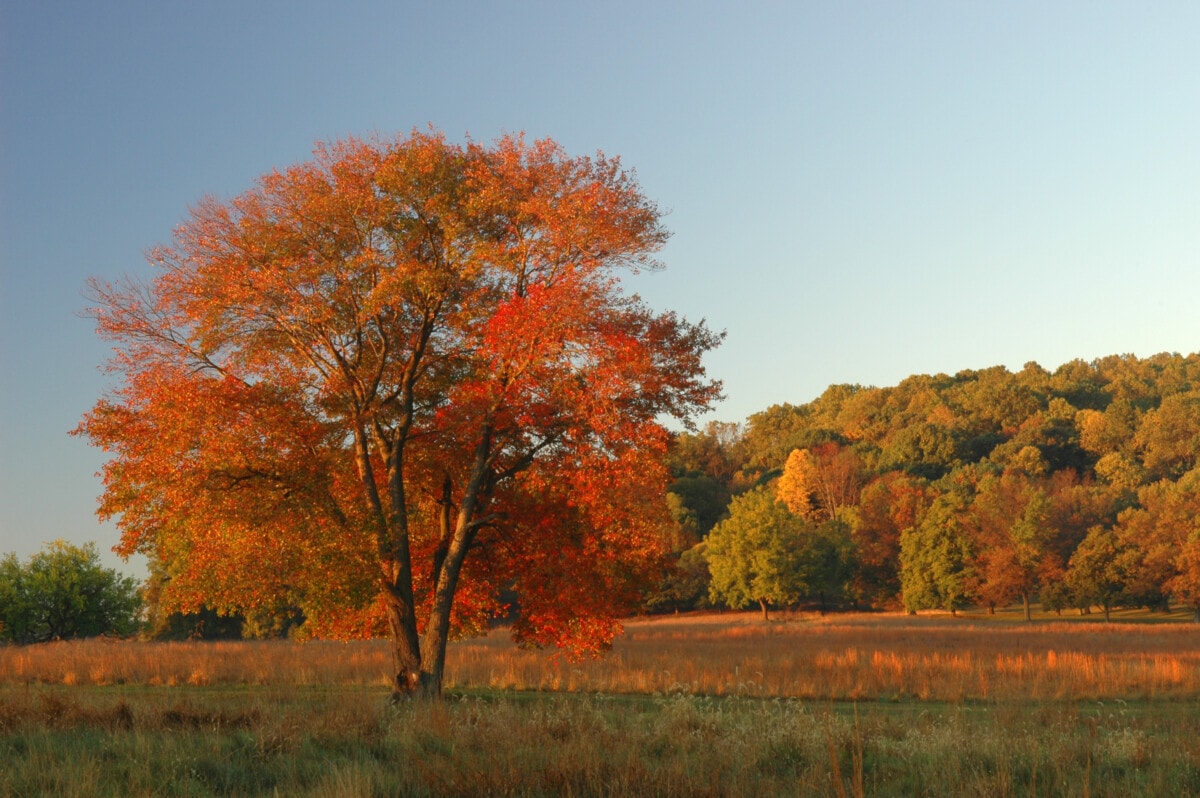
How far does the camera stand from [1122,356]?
16075cm

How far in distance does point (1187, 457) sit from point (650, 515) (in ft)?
362

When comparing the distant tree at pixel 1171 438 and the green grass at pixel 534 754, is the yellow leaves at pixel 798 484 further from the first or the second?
the green grass at pixel 534 754

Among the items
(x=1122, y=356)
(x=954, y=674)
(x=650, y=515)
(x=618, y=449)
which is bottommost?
(x=954, y=674)

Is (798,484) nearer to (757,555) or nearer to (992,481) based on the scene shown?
(992,481)

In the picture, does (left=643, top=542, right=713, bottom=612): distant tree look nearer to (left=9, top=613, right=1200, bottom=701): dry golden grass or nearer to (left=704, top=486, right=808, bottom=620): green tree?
(left=704, top=486, right=808, bottom=620): green tree

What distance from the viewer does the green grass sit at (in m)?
9.61

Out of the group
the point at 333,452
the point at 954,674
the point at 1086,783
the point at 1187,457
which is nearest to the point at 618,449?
the point at 333,452

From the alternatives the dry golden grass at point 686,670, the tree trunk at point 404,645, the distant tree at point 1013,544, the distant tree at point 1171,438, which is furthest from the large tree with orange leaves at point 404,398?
the distant tree at point 1171,438

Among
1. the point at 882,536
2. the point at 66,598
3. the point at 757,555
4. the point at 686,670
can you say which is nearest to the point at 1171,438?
the point at 882,536

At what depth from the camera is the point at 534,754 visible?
1083 centimetres

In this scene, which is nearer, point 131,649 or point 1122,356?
point 131,649

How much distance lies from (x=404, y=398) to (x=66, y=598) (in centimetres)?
4236

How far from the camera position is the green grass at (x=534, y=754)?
9.61 meters

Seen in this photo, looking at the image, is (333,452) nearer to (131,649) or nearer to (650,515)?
(650,515)
